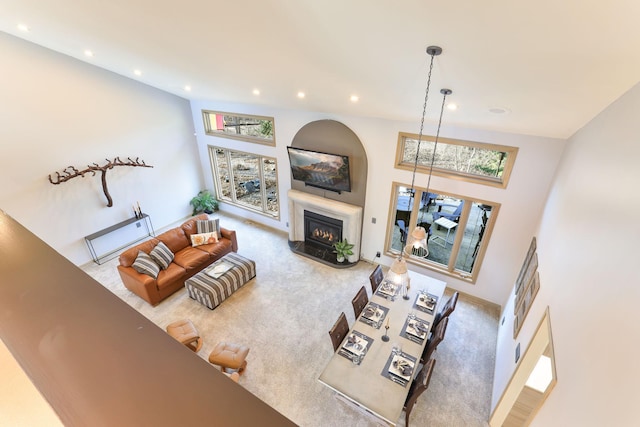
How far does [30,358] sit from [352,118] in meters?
5.96

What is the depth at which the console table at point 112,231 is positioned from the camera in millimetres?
6836

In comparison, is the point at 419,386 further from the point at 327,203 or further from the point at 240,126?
the point at 240,126

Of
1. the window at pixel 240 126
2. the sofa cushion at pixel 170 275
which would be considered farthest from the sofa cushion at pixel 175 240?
the window at pixel 240 126

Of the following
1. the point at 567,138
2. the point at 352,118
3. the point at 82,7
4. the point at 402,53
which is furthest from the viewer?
the point at 352,118

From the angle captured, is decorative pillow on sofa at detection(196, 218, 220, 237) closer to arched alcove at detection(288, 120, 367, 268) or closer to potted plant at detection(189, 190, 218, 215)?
arched alcove at detection(288, 120, 367, 268)

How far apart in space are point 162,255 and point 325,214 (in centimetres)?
355

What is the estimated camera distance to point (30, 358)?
597 mm

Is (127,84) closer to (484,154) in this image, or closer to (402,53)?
(402,53)

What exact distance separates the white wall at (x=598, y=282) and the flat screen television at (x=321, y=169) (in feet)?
12.4

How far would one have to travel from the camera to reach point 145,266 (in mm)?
5680

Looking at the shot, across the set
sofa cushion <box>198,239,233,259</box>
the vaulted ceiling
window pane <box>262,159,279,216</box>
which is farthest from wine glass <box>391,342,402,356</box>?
window pane <box>262,159,279,216</box>

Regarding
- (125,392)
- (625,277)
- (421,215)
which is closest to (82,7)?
(125,392)

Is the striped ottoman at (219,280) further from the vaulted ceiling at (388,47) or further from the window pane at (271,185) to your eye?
the vaulted ceiling at (388,47)

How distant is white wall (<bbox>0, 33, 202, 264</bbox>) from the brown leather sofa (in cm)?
175
